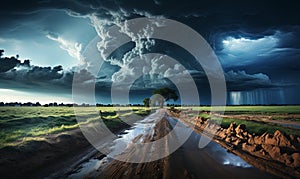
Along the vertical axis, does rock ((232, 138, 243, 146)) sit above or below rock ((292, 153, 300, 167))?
below

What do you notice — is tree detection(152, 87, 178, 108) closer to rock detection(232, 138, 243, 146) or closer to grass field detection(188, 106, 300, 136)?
grass field detection(188, 106, 300, 136)

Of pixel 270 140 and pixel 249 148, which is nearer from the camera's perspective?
pixel 249 148

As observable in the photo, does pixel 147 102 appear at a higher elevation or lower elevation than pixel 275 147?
higher


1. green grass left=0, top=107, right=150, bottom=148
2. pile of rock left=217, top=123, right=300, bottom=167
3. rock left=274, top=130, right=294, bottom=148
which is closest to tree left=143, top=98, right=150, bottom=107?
green grass left=0, top=107, right=150, bottom=148

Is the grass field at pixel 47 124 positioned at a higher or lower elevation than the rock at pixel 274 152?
lower

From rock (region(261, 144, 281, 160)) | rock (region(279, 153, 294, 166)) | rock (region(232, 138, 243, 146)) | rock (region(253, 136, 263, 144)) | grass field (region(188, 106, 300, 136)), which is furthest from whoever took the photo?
grass field (region(188, 106, 300, 136))

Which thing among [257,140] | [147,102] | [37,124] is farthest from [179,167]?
[147,102]

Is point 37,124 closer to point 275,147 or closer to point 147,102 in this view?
point 275,147

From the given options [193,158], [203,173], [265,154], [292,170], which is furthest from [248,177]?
[265,154]

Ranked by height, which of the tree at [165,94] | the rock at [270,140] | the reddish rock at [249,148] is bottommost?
the reddish rock at [249,148]

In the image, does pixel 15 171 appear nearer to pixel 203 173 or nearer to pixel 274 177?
pixel 203 173

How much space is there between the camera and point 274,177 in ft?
21.2

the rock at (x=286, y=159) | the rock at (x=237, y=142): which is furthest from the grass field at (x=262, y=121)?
the rock at (x=286, y=159)

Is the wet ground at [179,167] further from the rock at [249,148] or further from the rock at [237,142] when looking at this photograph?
the rock at [237,142]
